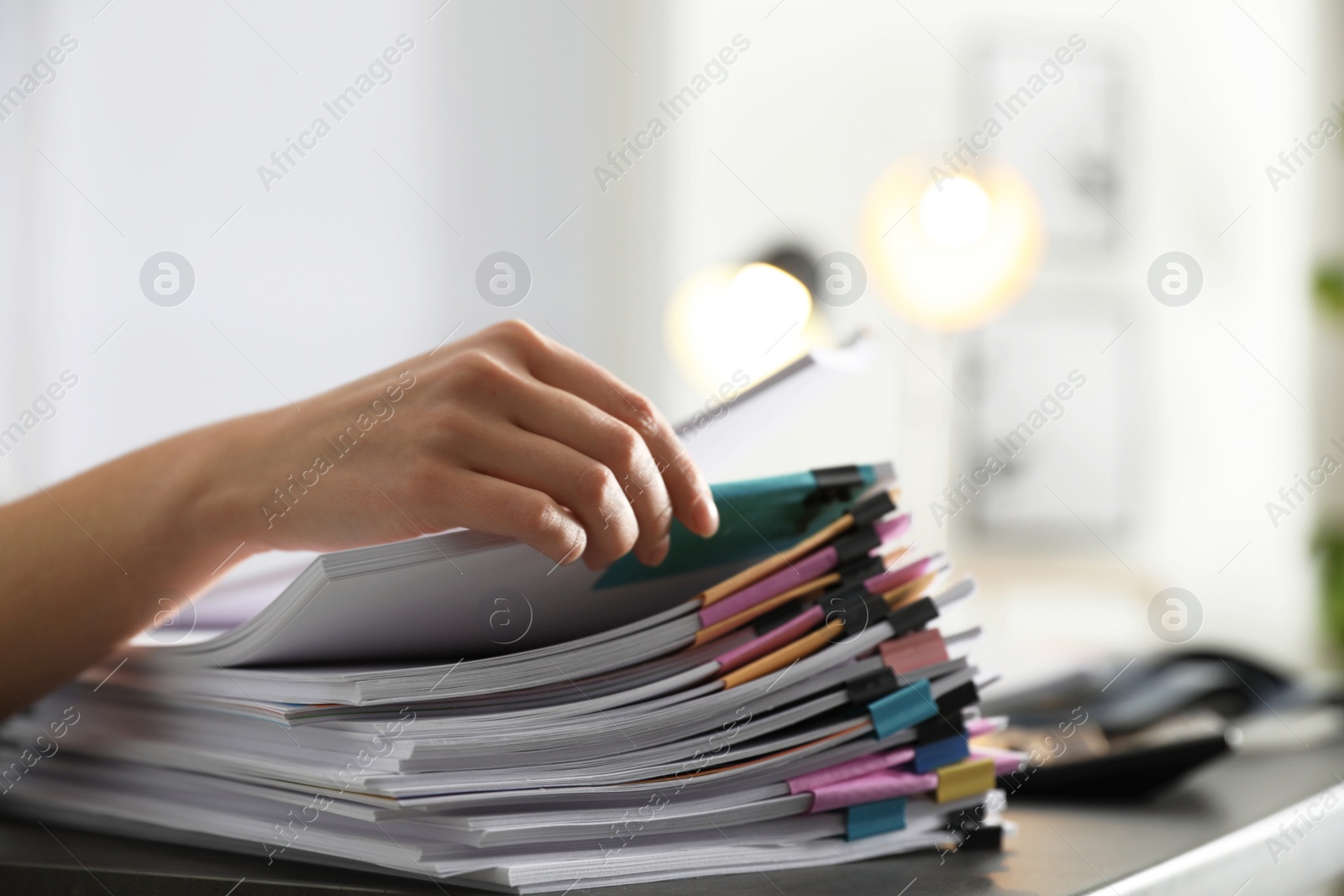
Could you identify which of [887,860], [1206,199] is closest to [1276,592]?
[1206,199]

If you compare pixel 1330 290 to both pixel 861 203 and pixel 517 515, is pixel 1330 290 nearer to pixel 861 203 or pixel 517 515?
pixel 861 203

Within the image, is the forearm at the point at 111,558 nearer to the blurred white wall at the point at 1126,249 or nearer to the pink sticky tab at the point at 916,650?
the pink sticky tab at the point at 916,650

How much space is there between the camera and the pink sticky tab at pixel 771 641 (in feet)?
1.20

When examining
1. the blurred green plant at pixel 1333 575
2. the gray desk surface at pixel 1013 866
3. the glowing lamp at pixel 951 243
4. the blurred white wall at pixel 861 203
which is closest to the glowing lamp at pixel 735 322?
the blurred white wall at pixel 861 203

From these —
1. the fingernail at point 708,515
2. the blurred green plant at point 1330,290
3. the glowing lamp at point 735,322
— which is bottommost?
the fingernail at point 708,515

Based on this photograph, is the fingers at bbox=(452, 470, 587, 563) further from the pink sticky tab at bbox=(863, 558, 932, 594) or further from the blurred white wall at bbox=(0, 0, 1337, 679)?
the blurred white wall at bbox=(0, 0, 1337, 679)

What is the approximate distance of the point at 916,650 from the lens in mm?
386

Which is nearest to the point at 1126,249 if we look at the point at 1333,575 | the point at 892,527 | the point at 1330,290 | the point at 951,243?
the point at 1330,290

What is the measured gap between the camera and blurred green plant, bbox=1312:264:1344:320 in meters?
2.65

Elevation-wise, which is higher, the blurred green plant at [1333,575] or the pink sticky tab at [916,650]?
the blurred green plant at [1333,575]

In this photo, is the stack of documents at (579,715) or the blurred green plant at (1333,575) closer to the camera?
the stack of documents at (579,715)

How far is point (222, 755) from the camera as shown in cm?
38

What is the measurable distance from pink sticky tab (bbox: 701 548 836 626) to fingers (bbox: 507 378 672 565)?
0.11 ft

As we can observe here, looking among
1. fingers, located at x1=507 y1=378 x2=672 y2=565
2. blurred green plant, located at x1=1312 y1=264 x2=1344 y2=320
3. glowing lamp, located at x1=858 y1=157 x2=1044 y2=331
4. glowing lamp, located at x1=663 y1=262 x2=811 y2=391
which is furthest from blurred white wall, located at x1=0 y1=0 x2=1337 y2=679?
fingers, located at x1=507 y1=378 x2=672 y2=565
